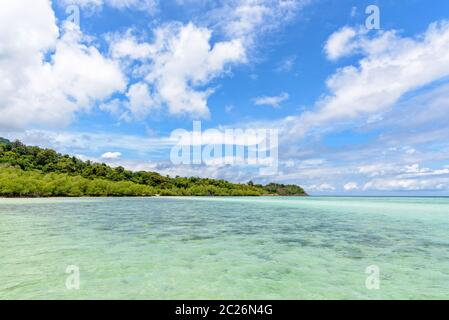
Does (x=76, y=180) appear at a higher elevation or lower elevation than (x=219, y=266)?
higher

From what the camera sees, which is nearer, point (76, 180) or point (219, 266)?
point (219, 266)

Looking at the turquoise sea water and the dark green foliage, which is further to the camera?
the dark green foliage

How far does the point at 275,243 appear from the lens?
14062 mm

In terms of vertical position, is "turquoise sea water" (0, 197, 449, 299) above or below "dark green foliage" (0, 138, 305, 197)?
below

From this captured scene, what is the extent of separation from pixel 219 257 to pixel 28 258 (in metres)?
6.38

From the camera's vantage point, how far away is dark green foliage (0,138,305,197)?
289 feet

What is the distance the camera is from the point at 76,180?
103375mm

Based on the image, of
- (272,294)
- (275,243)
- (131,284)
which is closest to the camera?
(272,294)

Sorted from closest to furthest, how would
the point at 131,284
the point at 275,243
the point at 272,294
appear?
the point at 272,294 → the point at 131,284 → the point at 275,243

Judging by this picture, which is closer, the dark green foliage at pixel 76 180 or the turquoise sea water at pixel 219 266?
the turquoise sea water at pixel 219 266

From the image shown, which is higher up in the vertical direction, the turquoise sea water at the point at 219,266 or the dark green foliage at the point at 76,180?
the dark green foliage at the point at 76,180

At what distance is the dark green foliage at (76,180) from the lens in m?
88.1

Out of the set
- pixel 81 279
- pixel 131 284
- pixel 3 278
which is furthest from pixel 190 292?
pixel 3 278
